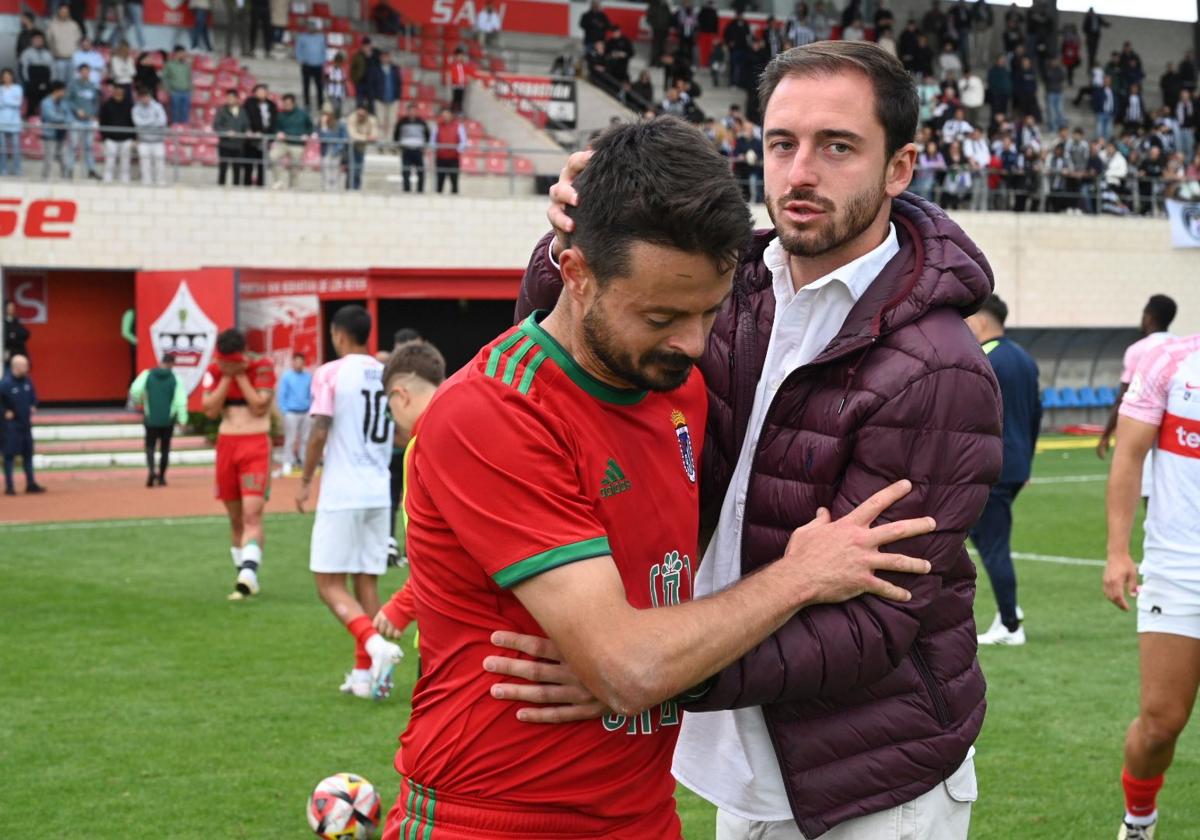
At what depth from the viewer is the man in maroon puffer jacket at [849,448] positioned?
2904mm

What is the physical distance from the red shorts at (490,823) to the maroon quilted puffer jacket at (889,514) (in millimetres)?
303

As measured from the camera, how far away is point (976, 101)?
38.5 meters

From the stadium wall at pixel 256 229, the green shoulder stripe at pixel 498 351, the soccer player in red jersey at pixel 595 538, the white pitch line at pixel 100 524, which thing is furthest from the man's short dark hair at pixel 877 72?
the stadium wall at pixel 256 229

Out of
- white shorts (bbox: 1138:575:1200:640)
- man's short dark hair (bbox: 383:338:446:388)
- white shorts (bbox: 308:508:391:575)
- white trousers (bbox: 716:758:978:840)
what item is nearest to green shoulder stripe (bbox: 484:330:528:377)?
white trousers (bbox: 716:758:978:840)

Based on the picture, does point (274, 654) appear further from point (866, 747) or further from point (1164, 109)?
point (1164, 109)

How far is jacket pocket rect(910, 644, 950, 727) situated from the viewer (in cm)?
304

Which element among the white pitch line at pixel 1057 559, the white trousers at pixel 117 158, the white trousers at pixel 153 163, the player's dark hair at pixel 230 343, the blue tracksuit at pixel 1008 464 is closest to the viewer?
the blue tracksuit at pixel 1008 464

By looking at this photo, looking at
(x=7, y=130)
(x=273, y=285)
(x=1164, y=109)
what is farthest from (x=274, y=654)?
(x=1164, y=109)

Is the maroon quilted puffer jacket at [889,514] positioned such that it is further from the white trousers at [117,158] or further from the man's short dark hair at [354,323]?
the white trousers at [117,158]

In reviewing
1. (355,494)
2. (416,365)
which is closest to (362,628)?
(355,494)

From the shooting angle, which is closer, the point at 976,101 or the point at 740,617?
the point at 740,617

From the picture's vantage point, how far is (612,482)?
9.02ft

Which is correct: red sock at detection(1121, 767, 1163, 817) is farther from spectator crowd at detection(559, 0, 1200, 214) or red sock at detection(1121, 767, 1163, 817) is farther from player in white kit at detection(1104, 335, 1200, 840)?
spectator crowd at detection(559, 0, 1200, 214)

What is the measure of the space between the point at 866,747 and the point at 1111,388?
113 feet
